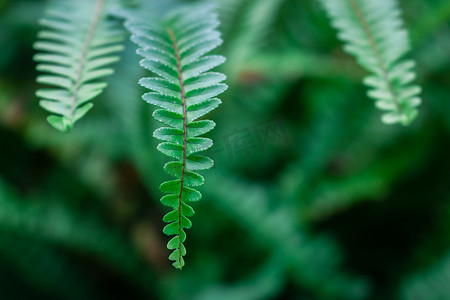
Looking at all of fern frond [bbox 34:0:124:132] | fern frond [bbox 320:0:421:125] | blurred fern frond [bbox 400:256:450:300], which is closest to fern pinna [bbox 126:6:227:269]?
fern frond [bbox 34:0:124:132]

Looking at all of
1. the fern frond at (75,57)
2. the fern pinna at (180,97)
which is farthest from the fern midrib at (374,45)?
the fern frond at (75,57)

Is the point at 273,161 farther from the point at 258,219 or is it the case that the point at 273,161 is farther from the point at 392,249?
the point at 392,249

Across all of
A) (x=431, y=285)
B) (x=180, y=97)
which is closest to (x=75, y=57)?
(x=180, y=97)

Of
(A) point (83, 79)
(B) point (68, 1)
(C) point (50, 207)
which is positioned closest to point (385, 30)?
(A) point (83, 79)

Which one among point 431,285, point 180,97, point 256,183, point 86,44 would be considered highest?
point 86,44

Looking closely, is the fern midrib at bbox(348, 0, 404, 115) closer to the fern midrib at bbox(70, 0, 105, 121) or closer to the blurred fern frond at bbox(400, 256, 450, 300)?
the fern midrib at bbox(70, 0, 105, 121)

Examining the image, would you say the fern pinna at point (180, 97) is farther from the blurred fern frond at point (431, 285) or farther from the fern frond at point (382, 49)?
the blurred fern frond at point (431, 285)

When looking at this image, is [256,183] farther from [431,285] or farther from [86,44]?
[86,44]
